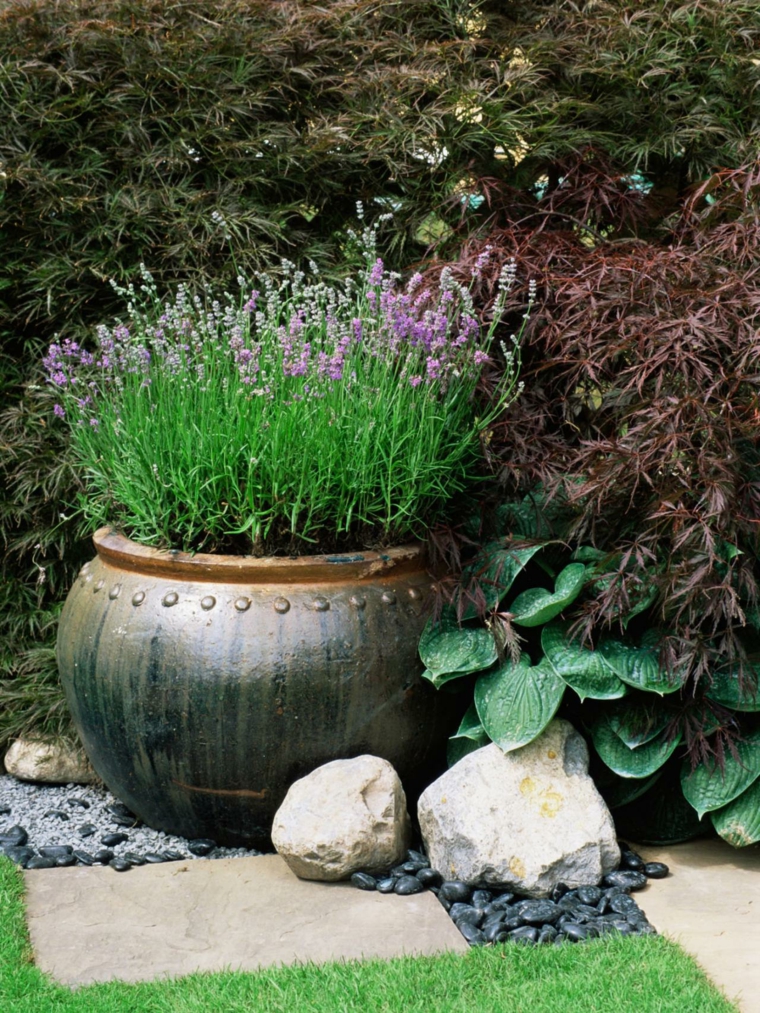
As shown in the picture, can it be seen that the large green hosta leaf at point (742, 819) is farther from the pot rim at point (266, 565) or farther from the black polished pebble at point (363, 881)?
the pot rim at point (266, 565)

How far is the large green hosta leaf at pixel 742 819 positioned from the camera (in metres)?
2.63

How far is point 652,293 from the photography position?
9.02 feet

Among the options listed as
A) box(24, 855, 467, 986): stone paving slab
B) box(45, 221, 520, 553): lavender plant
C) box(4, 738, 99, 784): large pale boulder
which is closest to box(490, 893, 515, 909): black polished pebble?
box(24, 855, 467, 986): stone paving slab

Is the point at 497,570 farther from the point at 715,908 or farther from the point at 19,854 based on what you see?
the point at 19,854

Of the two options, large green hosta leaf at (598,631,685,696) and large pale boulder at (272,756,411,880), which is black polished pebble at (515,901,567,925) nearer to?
large pale boulder at (272,756,411,880)

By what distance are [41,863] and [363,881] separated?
0.85 metres

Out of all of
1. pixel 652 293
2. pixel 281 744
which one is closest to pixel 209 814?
pixel 281 744

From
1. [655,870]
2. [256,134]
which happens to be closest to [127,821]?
[655,870]

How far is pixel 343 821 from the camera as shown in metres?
2.54

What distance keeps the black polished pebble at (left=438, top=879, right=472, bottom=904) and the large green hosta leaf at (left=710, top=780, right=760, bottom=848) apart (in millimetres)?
648

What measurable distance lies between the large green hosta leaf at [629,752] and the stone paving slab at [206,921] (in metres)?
0.57

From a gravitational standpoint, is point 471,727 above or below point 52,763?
above

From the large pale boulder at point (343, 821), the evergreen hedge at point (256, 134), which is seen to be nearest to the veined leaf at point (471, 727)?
the large pale boulder at point (343, 821)

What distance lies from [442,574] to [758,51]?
2015mm
